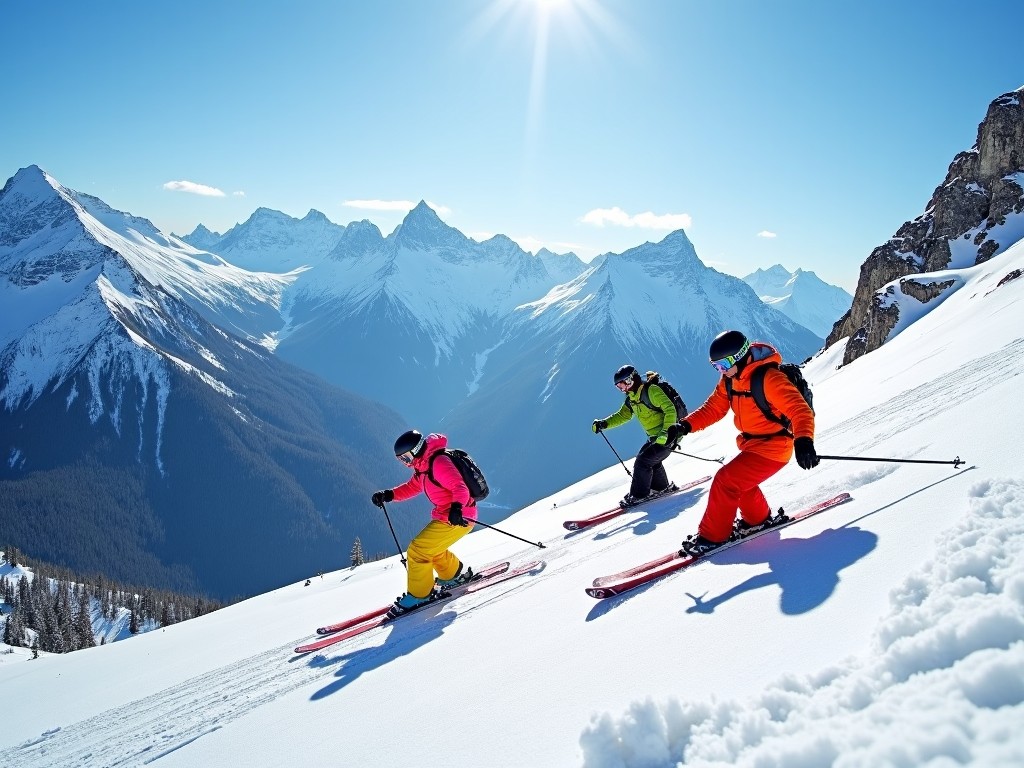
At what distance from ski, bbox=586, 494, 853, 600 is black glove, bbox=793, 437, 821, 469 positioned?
0.79m

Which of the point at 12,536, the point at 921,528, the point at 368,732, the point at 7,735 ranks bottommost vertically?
the point at 921,528

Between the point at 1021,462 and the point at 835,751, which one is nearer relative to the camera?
the point at 835,751

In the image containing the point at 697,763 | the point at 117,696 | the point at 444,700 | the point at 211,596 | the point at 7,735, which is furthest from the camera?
the point at 211,596

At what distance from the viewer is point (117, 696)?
8.21m

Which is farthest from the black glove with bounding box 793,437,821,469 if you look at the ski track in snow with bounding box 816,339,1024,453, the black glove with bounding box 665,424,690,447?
the ski track in snow with bounding box 816,339,1024,453

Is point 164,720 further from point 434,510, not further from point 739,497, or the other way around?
point 739,497

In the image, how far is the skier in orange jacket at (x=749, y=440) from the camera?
6.40 meters

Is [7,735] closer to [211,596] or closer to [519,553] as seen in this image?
[519,553]

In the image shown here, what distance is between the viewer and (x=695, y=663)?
350 cm

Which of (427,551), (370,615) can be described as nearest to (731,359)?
(427,551)

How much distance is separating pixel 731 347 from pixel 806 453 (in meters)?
1.54

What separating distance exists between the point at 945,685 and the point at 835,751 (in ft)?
1.75

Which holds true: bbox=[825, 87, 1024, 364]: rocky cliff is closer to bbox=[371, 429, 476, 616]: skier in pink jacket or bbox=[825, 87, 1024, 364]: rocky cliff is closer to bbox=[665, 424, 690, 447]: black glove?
bbox=[665, 424, 690, 447]: black glove

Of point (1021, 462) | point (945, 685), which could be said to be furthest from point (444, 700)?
point (1021, 462)
